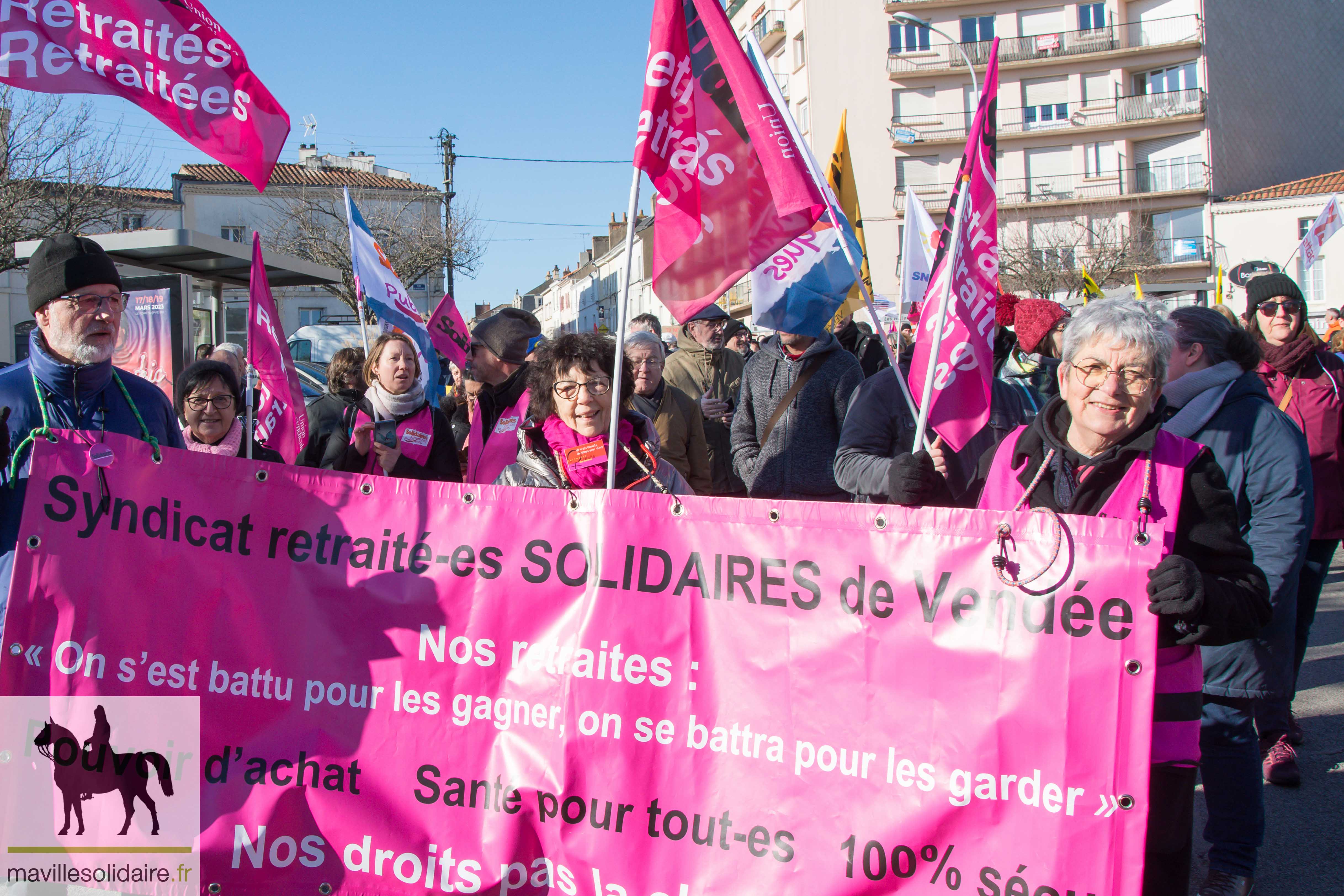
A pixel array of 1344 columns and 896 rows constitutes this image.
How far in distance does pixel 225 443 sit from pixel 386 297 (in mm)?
1608

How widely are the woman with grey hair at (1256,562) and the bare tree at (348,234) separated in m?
32.4

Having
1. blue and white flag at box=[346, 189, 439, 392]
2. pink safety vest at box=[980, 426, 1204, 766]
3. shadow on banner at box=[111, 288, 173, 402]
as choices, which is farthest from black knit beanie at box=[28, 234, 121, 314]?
shadow on banner at box=[111, 288, 173, 402]

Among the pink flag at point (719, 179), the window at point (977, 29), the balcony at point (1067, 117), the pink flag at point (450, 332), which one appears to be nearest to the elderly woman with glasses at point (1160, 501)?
the pink flag at point (719, 179)

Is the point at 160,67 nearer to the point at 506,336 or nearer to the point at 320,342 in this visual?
the point at 506,336

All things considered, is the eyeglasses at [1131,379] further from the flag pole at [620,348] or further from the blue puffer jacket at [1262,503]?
the flag pole at [620,348]

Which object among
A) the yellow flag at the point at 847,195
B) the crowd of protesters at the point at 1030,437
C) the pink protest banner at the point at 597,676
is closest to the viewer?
the pink protest banner at the point at 597,676

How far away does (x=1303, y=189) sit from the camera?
39.5 meters

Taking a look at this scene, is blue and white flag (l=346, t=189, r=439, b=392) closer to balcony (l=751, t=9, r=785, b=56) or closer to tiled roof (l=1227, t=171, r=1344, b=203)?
tiled roof (l=1227, t=171, r=1344, b=203)

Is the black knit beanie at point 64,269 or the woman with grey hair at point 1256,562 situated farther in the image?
the woman with grey hair at point 1256,562

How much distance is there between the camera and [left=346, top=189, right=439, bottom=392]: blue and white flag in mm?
5730

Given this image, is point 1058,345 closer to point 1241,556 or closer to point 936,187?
point 1241,556

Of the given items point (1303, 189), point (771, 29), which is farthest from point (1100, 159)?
point (771, 29)

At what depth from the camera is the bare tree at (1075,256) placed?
127 ft

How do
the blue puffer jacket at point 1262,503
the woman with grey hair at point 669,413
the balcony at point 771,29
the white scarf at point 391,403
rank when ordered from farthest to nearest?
the balcony at point 771,29 → the woman with grey hair at point 669,413 → the white scarf at point 391,403 → the blue puffer jacket at point 1262,503
